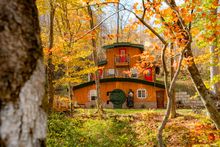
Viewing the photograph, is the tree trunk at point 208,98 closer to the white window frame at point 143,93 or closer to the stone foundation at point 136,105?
the stone foundation at point 136,105

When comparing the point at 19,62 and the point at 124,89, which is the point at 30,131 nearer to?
the point at 19,62

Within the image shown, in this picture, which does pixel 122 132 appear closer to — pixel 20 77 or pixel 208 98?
pixel 208 98

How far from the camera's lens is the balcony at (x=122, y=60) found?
34094 millimetres

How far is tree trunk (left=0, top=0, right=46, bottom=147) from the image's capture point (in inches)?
37.0

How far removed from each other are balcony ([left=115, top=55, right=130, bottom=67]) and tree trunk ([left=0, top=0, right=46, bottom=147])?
1299 inches

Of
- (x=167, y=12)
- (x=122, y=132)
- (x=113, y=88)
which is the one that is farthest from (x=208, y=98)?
(x=113, y=88)

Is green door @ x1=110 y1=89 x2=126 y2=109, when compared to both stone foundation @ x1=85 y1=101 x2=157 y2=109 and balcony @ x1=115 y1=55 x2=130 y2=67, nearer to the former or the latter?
stone foundation @ x1=85 y1=101 x2=157 y2=109

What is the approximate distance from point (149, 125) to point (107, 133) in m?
3.08

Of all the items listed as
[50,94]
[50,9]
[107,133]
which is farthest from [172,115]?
[50,9]

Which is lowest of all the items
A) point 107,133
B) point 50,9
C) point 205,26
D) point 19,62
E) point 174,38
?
point 107,133

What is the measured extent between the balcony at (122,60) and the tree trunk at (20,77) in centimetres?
3299

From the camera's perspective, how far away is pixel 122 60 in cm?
3419

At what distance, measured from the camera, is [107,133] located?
46.2 feet

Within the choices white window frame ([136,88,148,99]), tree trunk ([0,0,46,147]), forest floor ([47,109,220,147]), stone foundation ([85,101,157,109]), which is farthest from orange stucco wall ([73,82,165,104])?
tree trunk ([0,0,46,147])
